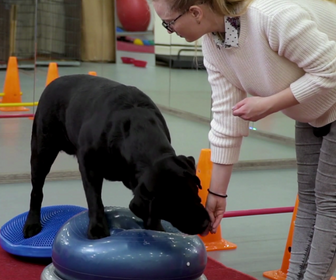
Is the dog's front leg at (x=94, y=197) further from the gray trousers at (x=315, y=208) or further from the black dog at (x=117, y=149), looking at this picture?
the gray trousers at (x=315, y=208)

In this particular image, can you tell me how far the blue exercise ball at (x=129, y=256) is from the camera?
1.87 m

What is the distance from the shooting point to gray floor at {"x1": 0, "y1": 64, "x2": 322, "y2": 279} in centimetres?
289

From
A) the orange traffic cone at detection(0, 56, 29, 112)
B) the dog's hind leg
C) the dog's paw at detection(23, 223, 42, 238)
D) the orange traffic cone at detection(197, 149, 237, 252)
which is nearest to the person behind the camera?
the dog's hind leg

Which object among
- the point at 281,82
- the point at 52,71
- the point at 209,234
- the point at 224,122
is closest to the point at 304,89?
the point at 281,82

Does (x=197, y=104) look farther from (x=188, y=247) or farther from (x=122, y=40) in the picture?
(x=188, y=247)

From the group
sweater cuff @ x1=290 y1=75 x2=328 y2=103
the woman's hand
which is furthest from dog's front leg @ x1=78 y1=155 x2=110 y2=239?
sweater cuff @ x1=290 y1=75 x2=328 y2=103

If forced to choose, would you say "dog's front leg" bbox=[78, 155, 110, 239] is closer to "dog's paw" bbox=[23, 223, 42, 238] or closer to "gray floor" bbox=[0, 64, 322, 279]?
"dog's paw" bbox=[23, 223, 42, 238]

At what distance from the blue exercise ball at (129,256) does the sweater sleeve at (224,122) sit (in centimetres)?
33

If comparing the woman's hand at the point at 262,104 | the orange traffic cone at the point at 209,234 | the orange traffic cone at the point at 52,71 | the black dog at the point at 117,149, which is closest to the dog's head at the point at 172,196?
the black dog at the point at 117,149

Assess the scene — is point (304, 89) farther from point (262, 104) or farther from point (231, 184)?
point (231, 184)

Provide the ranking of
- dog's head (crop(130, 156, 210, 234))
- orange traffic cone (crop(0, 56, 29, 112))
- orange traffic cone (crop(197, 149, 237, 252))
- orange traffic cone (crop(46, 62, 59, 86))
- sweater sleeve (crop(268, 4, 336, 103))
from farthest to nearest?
orange traffic cone (crop(0, 56, 29, 112)) → orange traffic cone (crop(46, 62, 59, 86)) → orange traffic cone (crop(197, 149, 237, 252)) → dog's head (crop(130, 156, 210, 234)) → sweater sleeve (crop(268, 4, 336, 103))

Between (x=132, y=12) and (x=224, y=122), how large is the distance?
Result: 3507mm

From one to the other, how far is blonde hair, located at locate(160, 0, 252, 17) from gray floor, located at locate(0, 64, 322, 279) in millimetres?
1350

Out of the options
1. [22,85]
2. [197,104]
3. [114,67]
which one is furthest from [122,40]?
[22,85]
